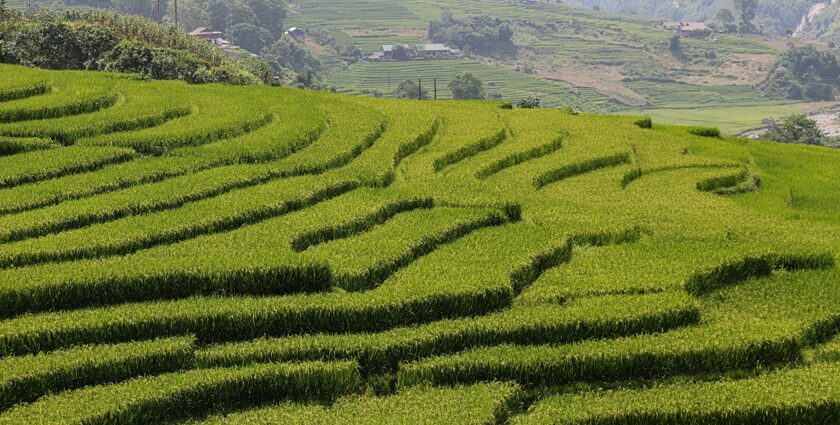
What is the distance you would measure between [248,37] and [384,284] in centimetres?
15017

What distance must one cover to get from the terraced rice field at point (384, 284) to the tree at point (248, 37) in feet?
447

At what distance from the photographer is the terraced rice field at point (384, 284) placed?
12703 mm

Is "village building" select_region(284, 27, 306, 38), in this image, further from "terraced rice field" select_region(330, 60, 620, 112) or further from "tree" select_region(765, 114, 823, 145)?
"tree" select_region(765, 114, 823, 145)

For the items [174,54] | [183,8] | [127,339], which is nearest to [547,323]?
[127,339]

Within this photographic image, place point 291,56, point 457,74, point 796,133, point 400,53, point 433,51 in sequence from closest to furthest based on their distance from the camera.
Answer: point 796,133 < point 291,56 < point 457,74 < point 400,53 < point 433,51

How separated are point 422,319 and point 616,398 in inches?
141

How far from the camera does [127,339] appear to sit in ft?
45.7

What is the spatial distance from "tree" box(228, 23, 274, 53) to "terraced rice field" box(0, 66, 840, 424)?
136331mm

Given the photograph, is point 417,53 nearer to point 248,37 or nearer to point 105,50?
point 248,37

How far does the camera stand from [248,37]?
160 m

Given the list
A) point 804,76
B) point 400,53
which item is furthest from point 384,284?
point 804,76

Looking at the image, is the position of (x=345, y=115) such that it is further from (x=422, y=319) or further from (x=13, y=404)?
(x=13, y=404)

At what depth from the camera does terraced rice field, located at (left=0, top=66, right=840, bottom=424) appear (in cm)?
1270

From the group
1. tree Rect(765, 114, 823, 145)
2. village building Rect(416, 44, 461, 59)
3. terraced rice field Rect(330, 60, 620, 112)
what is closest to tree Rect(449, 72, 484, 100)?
terraced rice field Rect(330, 60, 620, 112)
